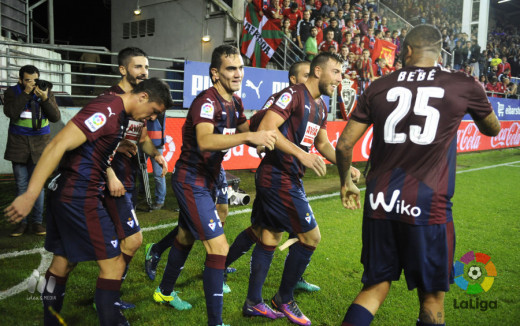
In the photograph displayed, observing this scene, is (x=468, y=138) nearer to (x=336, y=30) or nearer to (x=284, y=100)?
(x=336, y=30)

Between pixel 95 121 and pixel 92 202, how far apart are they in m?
0.58

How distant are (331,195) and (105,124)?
6.71 metres

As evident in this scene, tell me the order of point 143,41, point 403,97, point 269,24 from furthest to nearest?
1. point 143,41
2. point 269,24
3. point 403,97

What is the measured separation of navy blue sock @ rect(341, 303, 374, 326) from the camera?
7.98 ft

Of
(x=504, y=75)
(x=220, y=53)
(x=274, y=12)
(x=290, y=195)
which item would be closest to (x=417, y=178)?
(x=290, y=195)

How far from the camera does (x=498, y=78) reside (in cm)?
2470

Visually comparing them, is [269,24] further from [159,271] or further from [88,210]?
[88,210]

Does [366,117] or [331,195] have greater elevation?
[366,117]

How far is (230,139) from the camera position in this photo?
2963 millimetres

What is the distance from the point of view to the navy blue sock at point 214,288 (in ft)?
10.4

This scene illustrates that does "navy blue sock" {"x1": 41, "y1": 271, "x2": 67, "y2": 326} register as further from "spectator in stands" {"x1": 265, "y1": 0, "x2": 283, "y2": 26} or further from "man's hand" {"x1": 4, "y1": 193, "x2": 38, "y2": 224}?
"spectator in stands" {"x1": 265, "y1": 0, "x2": 283, "y2": 26}

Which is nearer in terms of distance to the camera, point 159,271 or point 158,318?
point 158,318

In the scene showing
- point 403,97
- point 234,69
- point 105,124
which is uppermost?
point 234,69

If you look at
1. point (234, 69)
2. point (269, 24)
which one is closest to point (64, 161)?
point (234, 69)
